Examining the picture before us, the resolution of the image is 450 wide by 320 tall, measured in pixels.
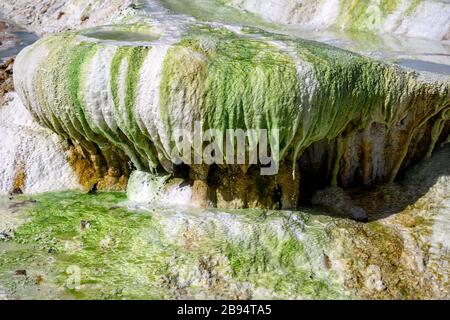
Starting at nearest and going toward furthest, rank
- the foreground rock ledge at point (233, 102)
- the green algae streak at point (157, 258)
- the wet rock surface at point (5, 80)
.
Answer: the green algae streak at point (157, 258), the foreground rock ledge at point (233, 102), the wet rock surface at point (5, 80)

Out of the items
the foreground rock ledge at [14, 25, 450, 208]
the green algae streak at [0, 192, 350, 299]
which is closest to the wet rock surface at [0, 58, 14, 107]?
the foreground rock ledge at [14, 25, 450, 208]

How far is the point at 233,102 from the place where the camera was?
556 centimetres

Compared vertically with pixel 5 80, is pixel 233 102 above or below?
above

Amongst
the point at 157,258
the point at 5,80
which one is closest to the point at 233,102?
the point at 157,258

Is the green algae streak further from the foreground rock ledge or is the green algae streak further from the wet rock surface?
the wet rock surface

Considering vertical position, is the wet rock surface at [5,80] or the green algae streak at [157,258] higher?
the wet rock surface at [5,80]

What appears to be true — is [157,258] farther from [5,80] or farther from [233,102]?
[5,80]

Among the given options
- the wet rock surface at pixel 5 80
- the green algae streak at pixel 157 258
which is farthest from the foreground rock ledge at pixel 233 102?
the wet rock surface at pixel 5 80

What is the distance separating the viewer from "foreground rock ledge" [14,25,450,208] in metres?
5.58

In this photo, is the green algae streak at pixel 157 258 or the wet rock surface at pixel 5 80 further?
the wet rock surface at pixel 5 80

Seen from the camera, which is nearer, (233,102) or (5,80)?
(233,102)

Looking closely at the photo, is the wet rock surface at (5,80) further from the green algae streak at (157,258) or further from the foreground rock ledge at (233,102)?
the green algae streak at (157,258)

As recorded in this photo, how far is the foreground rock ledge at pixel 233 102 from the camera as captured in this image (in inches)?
220
